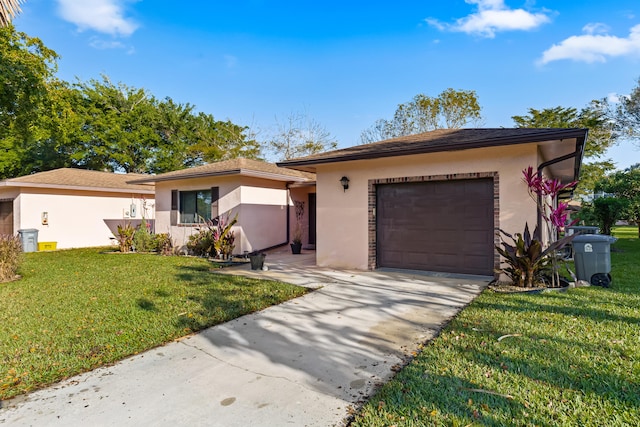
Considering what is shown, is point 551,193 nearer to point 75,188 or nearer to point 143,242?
point 143,242

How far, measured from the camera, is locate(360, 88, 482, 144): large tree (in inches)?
942

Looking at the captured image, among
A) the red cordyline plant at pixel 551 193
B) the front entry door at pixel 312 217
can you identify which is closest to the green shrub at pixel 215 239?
the front entry door at pixel 312 217

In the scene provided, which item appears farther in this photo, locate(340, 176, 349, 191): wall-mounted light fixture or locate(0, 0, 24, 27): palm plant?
locate(340, 176, 349, 191): wall-mounted light fixture

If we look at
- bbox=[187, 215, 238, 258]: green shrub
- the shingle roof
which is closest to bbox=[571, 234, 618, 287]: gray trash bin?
the shingle roof

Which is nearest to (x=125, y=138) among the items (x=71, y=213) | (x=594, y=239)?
(x=71, y=213)

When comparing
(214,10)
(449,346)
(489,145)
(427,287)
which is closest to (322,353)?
(449,346)

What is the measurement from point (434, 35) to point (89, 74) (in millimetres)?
26900

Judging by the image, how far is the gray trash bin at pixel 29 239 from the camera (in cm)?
1334

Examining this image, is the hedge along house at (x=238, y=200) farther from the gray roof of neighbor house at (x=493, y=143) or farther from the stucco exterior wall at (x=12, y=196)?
the stucco exterior wall at (x=12, y=196)

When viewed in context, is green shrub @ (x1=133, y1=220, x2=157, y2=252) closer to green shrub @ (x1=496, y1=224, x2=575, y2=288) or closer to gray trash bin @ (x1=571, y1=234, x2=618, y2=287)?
green shrub @ (x1=496, y1=224, x2=575, y2=288)

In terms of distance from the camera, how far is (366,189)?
835cm

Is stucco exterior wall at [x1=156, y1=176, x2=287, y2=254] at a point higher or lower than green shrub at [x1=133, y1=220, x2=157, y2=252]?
higher

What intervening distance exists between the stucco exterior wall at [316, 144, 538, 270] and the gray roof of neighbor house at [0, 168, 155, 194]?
31.1 ft

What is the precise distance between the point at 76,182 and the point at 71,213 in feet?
5.11
